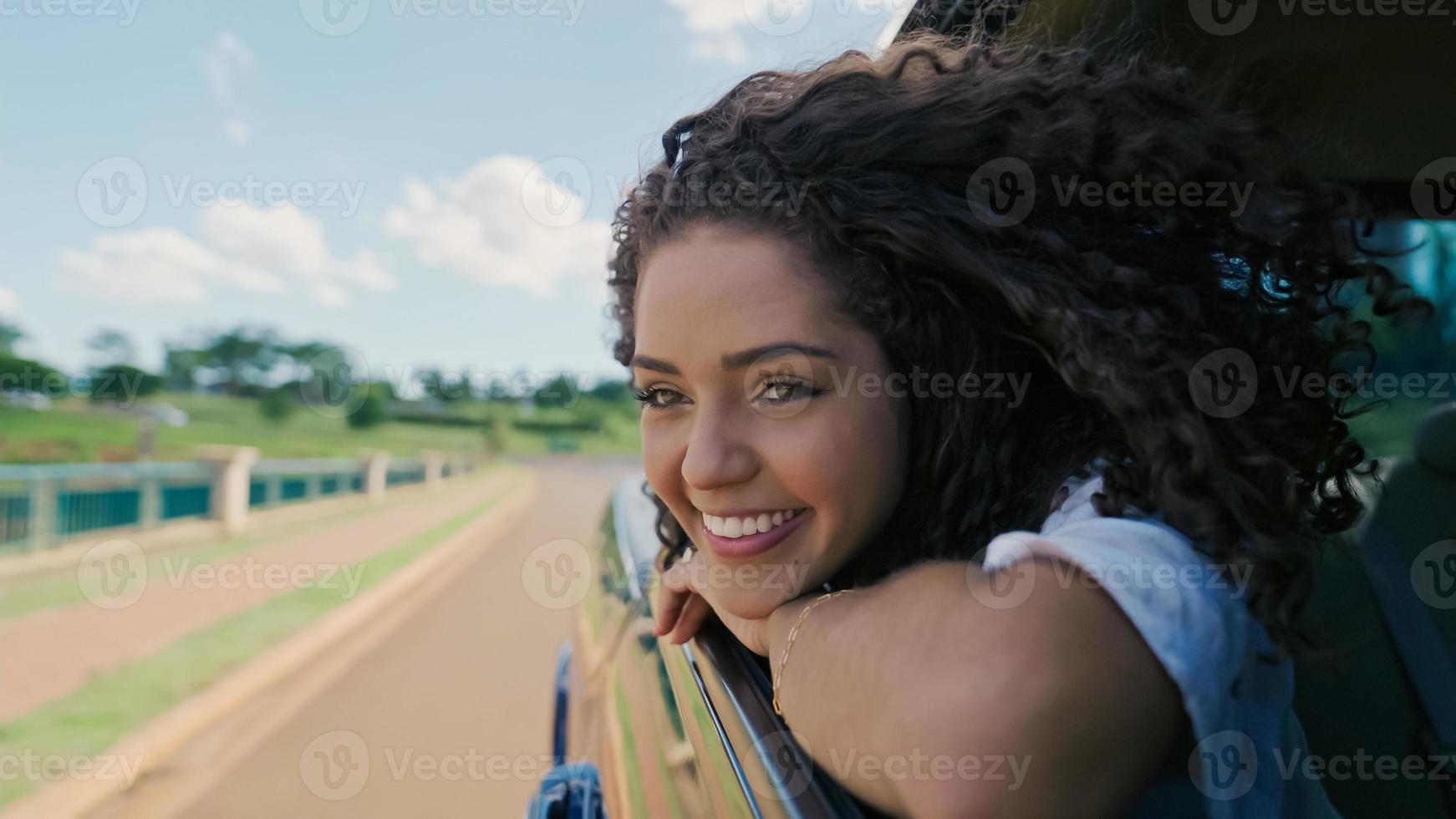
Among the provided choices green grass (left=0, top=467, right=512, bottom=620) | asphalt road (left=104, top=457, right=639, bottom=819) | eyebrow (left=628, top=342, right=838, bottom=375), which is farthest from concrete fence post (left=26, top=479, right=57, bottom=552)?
eyebrow (left=628, top=342, right=838, bottom=375)

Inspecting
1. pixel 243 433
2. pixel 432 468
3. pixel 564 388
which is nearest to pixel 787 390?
pixel 564 388

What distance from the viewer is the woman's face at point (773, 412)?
143 cm

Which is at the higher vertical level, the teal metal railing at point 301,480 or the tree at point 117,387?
the tree at point 117,387

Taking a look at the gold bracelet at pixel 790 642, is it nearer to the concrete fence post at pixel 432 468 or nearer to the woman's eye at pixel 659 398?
the woman's eye at pixel 659 398

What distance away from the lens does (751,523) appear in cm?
152

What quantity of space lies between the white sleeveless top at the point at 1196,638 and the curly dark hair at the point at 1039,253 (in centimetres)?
19

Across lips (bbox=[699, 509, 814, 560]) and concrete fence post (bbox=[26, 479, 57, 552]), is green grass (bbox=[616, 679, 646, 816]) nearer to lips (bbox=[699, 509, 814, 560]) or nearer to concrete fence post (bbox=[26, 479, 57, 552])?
lips (bbox=[699, 509, 814, 560])

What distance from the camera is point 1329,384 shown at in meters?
1.45

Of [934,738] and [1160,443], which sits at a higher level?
[1160,443]

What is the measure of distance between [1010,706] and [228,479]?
16.2m

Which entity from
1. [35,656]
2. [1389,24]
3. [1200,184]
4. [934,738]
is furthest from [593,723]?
[35,656]

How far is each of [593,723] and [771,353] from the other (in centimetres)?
159

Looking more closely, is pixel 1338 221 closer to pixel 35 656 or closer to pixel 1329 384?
pixel 1329 384

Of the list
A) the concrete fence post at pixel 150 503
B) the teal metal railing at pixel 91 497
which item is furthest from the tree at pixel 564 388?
the concrete fence post at pixel 150 503
